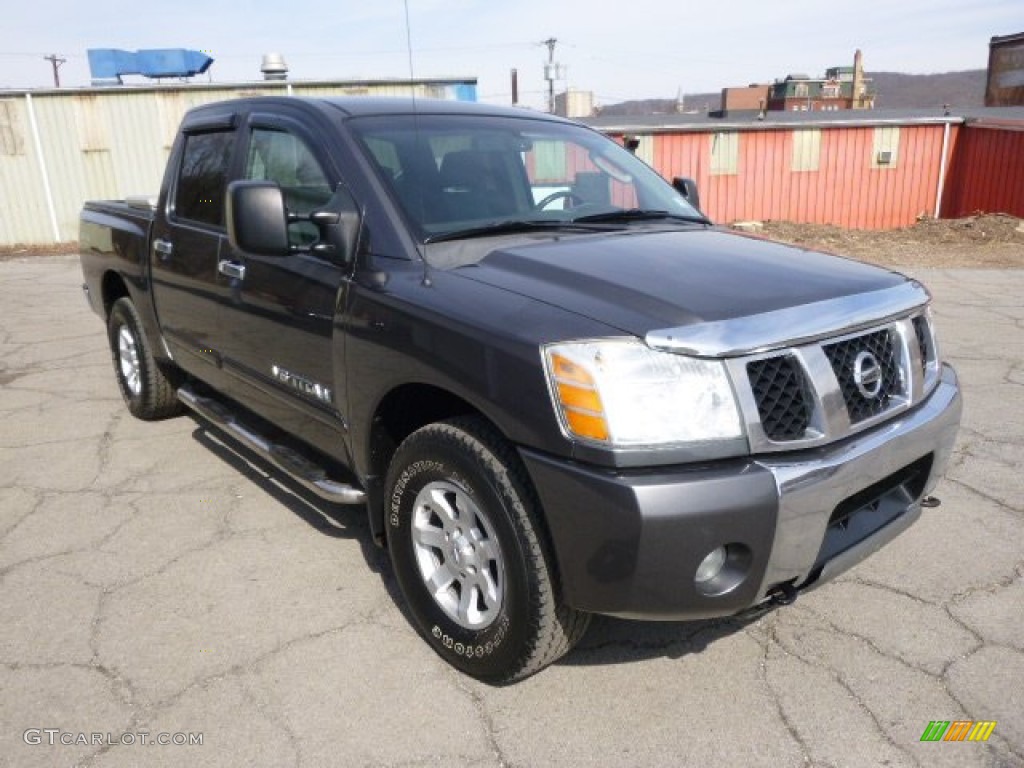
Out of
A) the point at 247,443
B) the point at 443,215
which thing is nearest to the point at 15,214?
the point at 247,443

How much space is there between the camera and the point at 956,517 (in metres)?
3.60

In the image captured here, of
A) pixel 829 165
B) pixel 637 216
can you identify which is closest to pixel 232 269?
pixel 637 216

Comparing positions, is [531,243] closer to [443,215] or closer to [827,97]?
[443,215]

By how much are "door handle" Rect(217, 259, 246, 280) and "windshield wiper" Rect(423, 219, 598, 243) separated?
1045mm

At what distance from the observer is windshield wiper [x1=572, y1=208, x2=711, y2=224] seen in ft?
10.5

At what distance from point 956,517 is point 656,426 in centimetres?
227

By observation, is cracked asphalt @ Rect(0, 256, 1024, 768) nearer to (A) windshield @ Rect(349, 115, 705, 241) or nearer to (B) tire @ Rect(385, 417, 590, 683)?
(B) tire @ Rect(385, 417, 590, 683)

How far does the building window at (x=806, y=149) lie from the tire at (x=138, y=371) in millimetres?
15868

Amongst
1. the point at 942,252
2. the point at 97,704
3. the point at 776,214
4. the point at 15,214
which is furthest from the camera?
the point at 776,214

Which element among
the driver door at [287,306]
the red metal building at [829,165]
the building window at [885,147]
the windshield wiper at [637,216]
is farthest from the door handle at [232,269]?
the building window at [885,147]

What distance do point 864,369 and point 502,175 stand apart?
159cm

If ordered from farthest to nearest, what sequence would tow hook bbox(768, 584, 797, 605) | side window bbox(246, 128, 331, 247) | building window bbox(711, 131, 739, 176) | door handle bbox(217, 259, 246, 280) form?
building window bbox(711, 131, 739, 176) → door handle bbox(217, 259, 246, 280) → side window bbox(246, 128, 331, 247) → tow hook bbox(768, 584, 797, 605)

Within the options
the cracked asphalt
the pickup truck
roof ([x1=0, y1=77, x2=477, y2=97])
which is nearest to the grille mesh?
the pickup truck

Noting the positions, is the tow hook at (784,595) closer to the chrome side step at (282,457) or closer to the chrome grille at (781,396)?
the chrome grille at (781,396)
